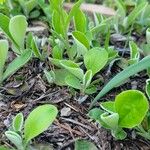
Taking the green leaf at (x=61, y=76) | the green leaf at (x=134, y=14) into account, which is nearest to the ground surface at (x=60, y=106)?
the green leaf at (x=61, y=76)

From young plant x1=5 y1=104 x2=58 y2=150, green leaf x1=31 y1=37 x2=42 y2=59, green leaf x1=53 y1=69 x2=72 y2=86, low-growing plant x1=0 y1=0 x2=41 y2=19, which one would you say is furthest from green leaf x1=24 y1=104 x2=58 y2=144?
low-growing plant x1=0 y1=0 x2=41 y2=19

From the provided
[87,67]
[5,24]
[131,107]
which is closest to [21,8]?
[5,24]

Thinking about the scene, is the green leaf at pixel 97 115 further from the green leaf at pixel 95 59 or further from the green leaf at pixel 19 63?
the green leaf at pixel 19 63

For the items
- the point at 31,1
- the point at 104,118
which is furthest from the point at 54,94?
the point at 31,1

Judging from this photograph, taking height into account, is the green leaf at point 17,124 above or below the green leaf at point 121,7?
above

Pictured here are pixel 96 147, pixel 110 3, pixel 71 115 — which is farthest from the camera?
pixel 110 3

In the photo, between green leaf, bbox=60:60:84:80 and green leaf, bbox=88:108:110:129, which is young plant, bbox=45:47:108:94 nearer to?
green leaf, bbox=60:60:84:80

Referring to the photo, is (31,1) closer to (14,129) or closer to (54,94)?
(54,94)
